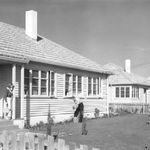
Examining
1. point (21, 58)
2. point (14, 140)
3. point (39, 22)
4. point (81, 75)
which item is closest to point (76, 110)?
point (81, 75)

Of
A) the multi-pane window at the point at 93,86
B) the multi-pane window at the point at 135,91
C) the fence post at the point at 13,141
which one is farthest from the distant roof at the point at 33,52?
the multi-pane window at the point at 135,91

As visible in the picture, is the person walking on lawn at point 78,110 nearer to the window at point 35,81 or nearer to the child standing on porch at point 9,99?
the window at point 35,81

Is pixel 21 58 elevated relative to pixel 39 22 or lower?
lower

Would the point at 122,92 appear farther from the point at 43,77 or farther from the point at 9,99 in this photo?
the point at 9,99

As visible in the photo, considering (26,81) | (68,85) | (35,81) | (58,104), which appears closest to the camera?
(26,81)

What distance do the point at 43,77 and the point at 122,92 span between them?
19.9 meters

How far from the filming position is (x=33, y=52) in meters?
17.8

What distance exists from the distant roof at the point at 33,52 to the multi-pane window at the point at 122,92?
12.7 metres

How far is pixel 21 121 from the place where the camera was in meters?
14.5

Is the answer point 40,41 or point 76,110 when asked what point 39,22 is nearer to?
point 40,41

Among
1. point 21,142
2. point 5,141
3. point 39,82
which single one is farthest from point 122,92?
point 21,142

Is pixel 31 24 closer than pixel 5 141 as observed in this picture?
No

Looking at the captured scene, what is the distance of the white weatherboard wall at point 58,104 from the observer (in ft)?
54.0

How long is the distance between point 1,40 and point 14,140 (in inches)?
434
